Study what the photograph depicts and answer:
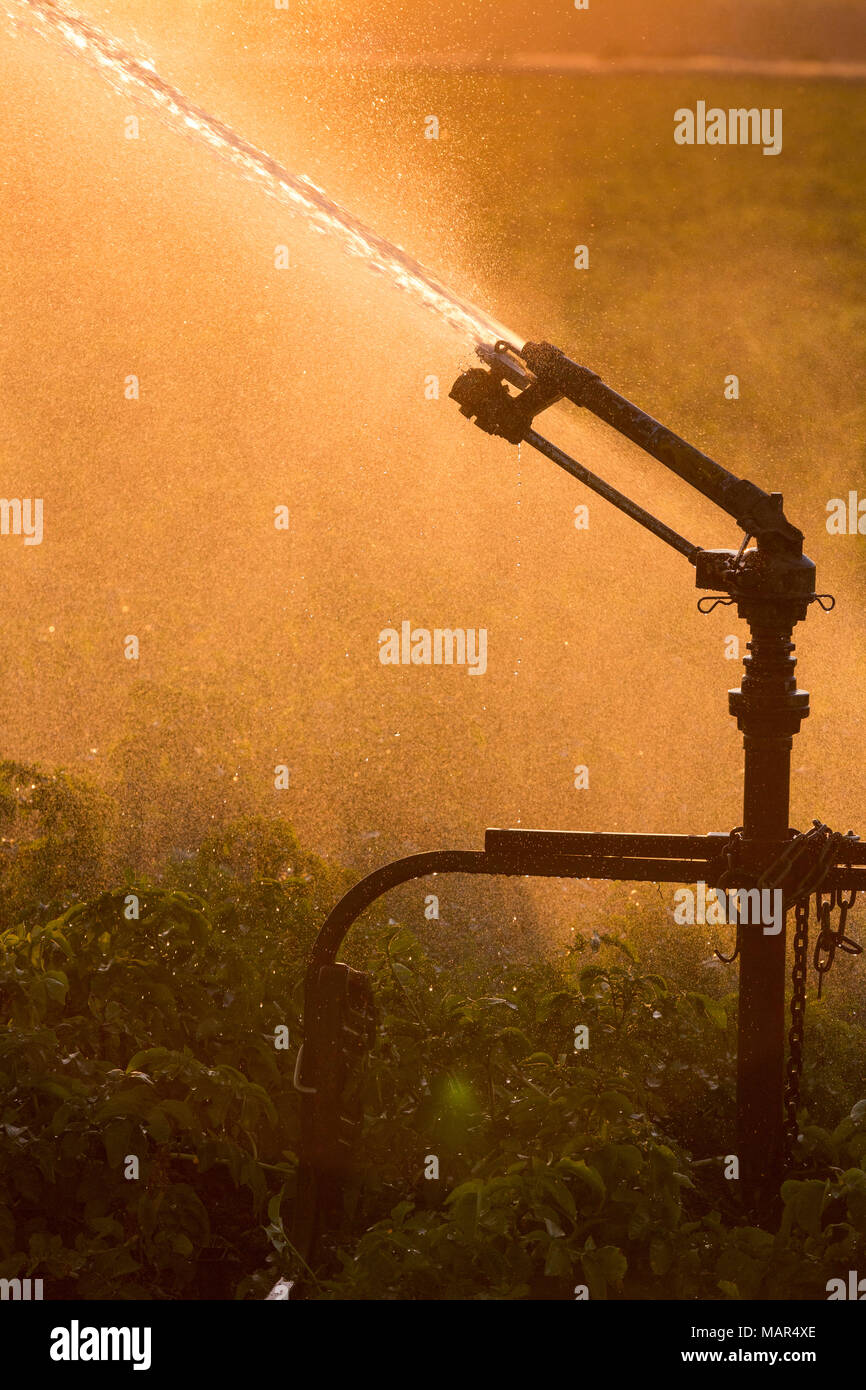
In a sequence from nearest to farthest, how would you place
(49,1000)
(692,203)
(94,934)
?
(49,1000)
(94,934)
(692,203)

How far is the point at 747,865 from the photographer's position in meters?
3.08

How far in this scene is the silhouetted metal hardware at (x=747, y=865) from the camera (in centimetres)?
305

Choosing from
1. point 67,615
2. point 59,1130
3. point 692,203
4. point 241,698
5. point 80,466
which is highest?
point 692,203

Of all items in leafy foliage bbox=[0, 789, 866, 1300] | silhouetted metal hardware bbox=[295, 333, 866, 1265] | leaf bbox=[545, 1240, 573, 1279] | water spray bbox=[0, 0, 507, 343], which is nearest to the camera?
leaf bbox=[545, 1240, 573, 1279]

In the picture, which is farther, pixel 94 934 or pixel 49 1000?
pixel 94 934

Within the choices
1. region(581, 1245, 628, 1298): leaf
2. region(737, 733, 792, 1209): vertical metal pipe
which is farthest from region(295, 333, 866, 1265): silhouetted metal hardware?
region(581, 1245, 628, 1298): leaf

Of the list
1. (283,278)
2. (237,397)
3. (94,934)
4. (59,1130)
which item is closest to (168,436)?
(237,397)

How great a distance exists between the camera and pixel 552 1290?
2916mm

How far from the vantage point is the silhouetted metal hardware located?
3.05 m

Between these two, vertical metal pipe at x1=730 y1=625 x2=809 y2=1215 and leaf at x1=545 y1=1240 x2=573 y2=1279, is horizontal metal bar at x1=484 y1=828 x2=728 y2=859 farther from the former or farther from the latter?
leaf at x1=545 y1=1240 x2=573 y2=1279

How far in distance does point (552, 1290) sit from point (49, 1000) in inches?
57.1

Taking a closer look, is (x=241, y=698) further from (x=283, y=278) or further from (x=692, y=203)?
(x=692, y=203)

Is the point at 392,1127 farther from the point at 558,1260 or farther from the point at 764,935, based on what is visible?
the point at 764,935

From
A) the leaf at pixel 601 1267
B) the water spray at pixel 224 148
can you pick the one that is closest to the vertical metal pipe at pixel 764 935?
the leaf at pixel 601 1267
